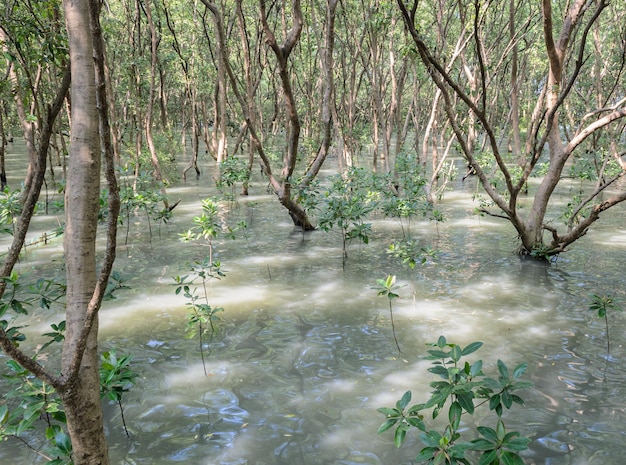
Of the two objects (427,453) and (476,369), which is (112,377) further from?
(476,369)

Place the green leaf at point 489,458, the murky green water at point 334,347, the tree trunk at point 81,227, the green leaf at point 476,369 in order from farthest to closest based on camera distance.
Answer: the murky green water at point 334,347 < the green leaf at point 476,369 < the green leaf at point 489,458 < the tree trunk at point 81,227

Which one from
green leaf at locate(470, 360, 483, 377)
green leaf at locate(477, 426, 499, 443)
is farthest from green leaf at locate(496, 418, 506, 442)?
green leaf at locate(470, 360, 483, 377)

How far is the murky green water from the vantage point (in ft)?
11.2

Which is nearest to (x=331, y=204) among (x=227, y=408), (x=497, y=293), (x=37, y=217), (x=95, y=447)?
(x=497, y=293)

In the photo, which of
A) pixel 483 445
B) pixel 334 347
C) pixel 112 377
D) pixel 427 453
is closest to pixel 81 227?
pixel 112 377

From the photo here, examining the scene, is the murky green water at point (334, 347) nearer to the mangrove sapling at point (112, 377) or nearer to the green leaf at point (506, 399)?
the mangrove sapling at point (112, 377)

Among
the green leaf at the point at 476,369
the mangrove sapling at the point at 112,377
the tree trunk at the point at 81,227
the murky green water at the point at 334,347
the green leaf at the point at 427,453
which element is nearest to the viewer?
the tree trunk at the point at 81,227

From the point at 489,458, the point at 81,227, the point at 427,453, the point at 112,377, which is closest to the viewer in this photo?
the point at 81,227

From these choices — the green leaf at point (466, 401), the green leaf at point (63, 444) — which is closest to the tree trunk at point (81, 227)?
the green leaf at point (63, 444)

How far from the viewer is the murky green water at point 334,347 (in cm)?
342

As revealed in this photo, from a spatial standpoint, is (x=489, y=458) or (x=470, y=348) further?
(x=470, y=348)

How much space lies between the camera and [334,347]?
15.9 ft

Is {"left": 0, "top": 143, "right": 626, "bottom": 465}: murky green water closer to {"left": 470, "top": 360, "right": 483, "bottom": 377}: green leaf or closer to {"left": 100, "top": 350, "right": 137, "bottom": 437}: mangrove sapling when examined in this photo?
{"left": 100, "top": 350, "right": 137, "bottom": 437}: mangrove sapling

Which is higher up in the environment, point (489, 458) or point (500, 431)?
point (500, 431)
